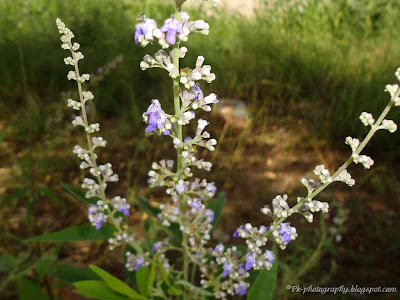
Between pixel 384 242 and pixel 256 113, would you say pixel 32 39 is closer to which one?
pixel 256 113

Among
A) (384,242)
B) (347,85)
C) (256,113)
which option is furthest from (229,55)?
(384,242)

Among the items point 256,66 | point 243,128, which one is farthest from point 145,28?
point 256,66

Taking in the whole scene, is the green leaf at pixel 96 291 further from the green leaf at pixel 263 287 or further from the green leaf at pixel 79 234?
the green leaf at pixel 263 287

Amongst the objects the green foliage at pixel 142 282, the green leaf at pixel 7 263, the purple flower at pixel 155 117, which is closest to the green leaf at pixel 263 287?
the green foliage at pixel 142 282

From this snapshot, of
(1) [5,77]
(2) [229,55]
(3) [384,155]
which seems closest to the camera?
(3) [384,155]

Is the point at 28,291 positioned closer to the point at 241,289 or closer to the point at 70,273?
the point at 70,273

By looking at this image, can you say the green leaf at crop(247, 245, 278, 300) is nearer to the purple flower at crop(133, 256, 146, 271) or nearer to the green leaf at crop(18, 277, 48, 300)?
the purple flower at crop(133, 256, 146, 271)
